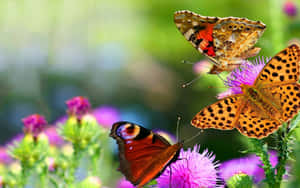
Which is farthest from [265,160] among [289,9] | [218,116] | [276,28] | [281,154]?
[289,9]

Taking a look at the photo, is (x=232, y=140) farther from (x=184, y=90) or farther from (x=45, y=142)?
(x=45, y=142)

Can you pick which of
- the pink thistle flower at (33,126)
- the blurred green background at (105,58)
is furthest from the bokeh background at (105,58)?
the pink thistle flower at (33,126)

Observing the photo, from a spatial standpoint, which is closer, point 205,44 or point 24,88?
point 205,44

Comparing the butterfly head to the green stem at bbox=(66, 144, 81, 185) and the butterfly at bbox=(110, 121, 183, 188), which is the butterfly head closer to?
the butterfly at bbox=(110, 121, 183, 188)

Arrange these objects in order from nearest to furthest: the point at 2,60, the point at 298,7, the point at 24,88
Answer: the point at 298,7 → the point at 24,88 → the point at 2,60

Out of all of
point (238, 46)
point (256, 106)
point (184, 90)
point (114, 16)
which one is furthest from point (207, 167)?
point (114, 16)

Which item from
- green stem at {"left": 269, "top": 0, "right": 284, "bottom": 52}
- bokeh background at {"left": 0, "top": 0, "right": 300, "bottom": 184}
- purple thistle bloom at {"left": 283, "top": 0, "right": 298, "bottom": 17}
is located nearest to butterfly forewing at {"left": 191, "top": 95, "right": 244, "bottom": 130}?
green stem at {"left": 269, "top": 0, "right": 284, "bottom": 52}
